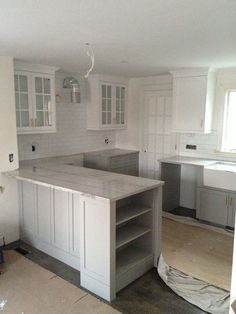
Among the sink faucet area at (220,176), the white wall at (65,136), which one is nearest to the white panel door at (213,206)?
the sink faucet area at (220,176)

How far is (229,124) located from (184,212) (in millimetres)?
A: 1639

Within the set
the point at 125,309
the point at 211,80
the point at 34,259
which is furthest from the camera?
the point at 211,80

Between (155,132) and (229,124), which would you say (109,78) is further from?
(229,124)

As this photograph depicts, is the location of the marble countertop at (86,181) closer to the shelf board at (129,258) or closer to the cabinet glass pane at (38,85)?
the shelf board at (129,258)

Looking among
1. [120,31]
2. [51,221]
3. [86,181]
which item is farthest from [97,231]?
[120,31]

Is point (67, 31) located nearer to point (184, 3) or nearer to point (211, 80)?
point (184, 3)

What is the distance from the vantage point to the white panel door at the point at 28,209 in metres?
3.44

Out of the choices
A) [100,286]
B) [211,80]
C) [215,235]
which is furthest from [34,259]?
[211,80]

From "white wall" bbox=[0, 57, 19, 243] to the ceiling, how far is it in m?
0.29

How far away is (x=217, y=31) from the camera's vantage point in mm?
2230

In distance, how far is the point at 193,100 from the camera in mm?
4254

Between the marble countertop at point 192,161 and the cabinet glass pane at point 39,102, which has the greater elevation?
the cabinet glass pane at point 39,102

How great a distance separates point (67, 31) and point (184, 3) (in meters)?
1.00

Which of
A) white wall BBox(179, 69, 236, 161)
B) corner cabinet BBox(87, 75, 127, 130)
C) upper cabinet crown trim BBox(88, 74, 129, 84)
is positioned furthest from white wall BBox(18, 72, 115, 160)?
white wall BBox(179, 69, 236, 161)
